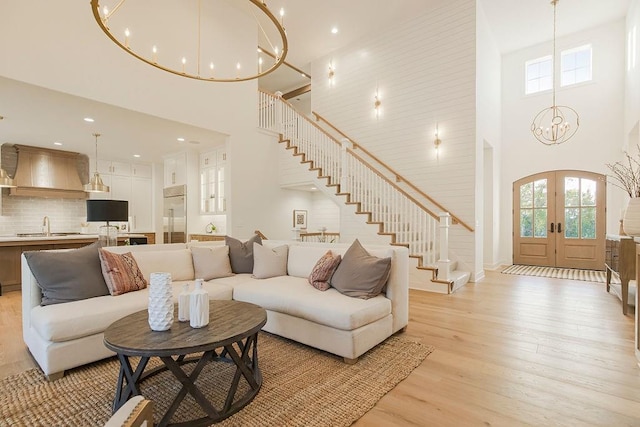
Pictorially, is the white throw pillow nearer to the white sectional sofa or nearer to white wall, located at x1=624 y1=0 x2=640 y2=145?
the white sectional sofa

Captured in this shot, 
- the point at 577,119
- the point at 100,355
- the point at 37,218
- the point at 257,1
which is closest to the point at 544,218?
the point at 577,119

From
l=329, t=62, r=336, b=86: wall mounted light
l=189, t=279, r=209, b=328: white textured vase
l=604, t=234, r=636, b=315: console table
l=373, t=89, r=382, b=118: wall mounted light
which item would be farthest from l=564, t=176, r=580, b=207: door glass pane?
l=189, t=279, r=209, b=328: white textured vase

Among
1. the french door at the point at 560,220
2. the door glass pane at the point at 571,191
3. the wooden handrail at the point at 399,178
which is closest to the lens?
the wooden handrail at the point at 399,178

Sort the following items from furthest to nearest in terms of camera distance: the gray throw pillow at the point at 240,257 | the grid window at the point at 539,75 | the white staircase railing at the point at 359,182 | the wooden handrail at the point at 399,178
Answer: the grid window at the point at 539,75
the wooden handrail at the point at 399,178
the white staircase railing at the point at 359,182
the gray throw pillow at the point at 240,257

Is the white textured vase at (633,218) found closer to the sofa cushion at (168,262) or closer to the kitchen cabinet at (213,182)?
the sofa cushion at (168,262)

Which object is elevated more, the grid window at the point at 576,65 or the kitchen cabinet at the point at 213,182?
the grid window at the point at 576,65

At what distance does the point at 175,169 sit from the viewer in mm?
7859

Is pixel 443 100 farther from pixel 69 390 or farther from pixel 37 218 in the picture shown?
pixel 37 218

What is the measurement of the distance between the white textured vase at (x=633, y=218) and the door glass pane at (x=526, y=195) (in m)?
4.68

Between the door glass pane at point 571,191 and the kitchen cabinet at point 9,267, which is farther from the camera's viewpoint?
the door glass pane at point 571,191

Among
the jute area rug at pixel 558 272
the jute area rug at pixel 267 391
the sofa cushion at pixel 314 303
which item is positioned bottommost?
the jute area rug at pixel 558 272

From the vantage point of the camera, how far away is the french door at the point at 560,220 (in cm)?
691

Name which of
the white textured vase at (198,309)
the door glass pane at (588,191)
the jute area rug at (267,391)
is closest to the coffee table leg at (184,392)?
the jute area rug at (267,391)

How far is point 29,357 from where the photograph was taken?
8.79 ft
